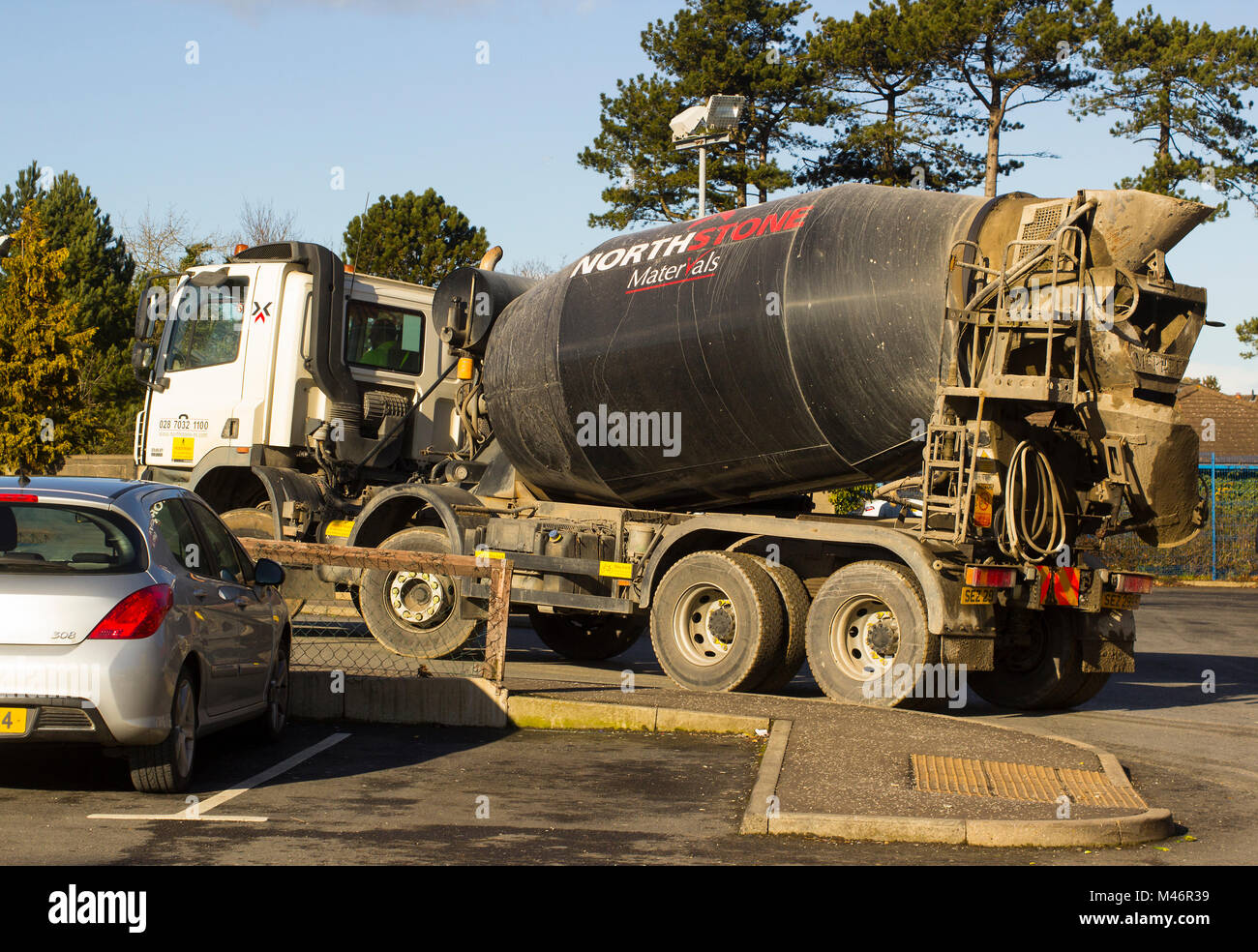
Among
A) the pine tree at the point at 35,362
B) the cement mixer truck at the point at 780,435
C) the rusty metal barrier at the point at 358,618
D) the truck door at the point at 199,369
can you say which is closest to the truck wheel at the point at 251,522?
the cement mixer truck at the point at 780,435

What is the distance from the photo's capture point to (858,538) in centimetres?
1085

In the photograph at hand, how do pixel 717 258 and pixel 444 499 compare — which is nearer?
pixel 717 258

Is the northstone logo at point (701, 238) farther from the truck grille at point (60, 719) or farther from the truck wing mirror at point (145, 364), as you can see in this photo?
the truck grille at point (60, 719)

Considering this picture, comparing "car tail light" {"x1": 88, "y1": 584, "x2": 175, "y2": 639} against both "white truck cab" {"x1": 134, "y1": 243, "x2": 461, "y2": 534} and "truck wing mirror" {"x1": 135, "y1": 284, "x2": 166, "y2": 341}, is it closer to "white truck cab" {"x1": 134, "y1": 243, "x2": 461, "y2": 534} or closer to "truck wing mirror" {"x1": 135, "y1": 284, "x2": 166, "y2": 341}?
"white truck cab" {"x1": 134, "y1": 243, "x2": 461, "y2": 534}

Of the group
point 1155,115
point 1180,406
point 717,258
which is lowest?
point 1180,406

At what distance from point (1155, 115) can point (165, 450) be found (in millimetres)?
26370

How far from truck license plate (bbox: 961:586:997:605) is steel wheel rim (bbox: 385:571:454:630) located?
16.7 feet

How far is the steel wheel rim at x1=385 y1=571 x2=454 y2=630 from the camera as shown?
1359 cm

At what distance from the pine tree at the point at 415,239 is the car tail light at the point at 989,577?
36.0 m

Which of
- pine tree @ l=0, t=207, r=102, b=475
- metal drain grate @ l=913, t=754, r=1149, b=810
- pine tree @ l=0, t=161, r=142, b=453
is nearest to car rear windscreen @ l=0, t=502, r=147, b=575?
metal drain grate @ l=913, t=754, r=1149, b=810

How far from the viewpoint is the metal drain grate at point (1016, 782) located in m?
7.36
